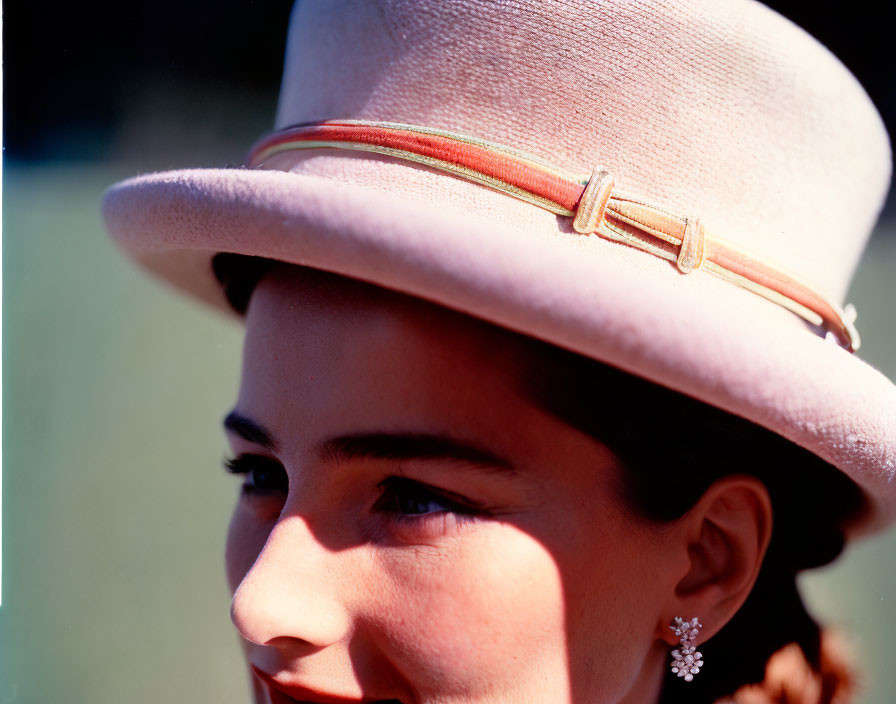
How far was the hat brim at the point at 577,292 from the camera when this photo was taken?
0.81m

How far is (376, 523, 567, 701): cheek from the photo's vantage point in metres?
0.94

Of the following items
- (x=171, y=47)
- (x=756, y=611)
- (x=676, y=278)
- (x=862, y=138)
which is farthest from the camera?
Answer: (x=171, y=47)

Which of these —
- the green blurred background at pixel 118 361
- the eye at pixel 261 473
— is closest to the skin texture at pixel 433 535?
the eye at pixel 261 473

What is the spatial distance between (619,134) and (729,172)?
5.8 inches

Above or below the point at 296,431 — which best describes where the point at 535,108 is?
above

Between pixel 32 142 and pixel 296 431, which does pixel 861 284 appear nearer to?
pixel 296 431

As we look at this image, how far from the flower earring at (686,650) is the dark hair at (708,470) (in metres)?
0.13

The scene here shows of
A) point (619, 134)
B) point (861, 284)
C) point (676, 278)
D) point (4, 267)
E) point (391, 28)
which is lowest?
point (676, 278)

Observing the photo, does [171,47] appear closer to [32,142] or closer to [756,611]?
[32,142]

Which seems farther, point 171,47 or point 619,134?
point 171,47

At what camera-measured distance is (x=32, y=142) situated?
2184 millimetres

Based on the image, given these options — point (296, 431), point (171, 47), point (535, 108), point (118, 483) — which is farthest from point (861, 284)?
point (118, 483)

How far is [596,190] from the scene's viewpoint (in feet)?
3.14

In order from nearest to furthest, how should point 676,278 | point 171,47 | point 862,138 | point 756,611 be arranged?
1. point 676,278
2. point 862,138
3. point 756,611
4. point 171,47
